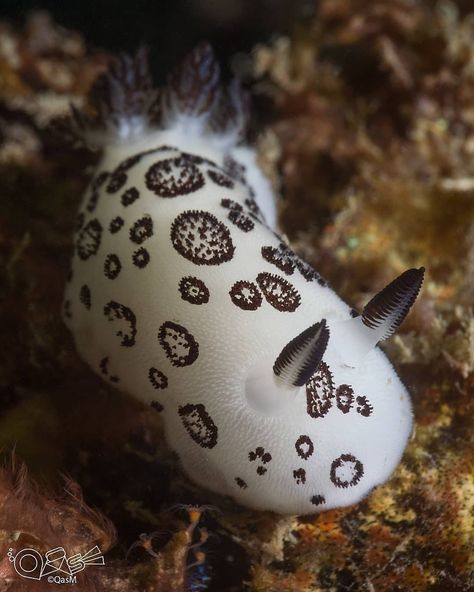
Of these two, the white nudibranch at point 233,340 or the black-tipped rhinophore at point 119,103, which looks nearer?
the white nudibranch at point 233,340

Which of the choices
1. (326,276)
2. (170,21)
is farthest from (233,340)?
(170,21)

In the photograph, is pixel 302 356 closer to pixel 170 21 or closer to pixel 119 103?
pixel 119 103

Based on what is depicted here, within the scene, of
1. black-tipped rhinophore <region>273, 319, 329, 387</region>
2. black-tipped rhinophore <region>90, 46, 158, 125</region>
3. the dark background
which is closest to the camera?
black-tipped rhinophore <region>273, 319, 329, 387</region>

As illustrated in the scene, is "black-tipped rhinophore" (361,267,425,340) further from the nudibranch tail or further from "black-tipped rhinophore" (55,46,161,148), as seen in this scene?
"black-tipped rhinophore" (55,46,161,148)

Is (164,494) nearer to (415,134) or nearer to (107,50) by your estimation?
(415,134)

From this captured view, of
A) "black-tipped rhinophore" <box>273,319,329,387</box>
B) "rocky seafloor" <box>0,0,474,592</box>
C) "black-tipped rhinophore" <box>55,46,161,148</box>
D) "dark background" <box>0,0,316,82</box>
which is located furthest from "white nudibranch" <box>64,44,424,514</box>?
"dark background" <box>0,0,316,82</box>

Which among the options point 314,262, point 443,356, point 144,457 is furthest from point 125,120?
point 443,356

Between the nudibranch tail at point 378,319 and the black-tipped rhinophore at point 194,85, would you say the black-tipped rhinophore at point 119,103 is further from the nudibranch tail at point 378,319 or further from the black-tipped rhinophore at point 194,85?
the nudibranch tail at point 378,319

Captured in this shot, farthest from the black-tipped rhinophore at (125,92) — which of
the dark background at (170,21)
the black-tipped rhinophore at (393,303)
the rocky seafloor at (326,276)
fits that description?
the black-tipped rhinophore at (393,303)
